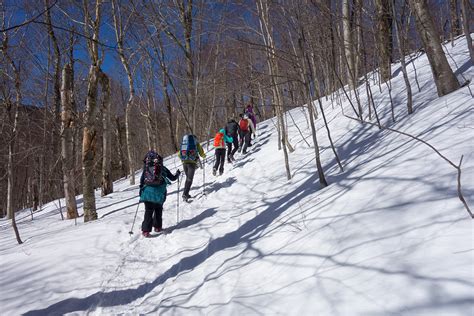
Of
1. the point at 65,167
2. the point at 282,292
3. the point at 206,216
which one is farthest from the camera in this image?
the point at 65,167

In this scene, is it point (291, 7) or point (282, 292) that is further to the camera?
point (291, 7)

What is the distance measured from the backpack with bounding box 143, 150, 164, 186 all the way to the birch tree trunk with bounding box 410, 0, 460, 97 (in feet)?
16.9

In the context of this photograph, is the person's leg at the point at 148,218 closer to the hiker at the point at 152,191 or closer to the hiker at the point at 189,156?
the hiker at the point at 152,191

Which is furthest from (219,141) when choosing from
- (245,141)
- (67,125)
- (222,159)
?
(67,125)

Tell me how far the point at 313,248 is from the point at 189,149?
4.84 m

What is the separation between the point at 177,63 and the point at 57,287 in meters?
14.8

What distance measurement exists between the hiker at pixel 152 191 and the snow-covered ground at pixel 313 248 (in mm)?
332

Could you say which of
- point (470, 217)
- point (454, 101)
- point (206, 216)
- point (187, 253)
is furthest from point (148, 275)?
point (454, 101)

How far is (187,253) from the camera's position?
4.29m

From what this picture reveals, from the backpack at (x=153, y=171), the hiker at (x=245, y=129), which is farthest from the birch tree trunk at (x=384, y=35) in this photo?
the backpack at (x=153, y=171)

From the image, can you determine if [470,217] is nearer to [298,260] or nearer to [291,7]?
[298,260]

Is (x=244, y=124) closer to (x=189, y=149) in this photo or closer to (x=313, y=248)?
(x=189, y=149)

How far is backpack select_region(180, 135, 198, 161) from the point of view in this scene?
6.94 m

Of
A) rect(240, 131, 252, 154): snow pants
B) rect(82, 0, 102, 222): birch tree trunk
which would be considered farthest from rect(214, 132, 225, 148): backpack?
rect(82, 0, 102, 222): birch tree trunk
